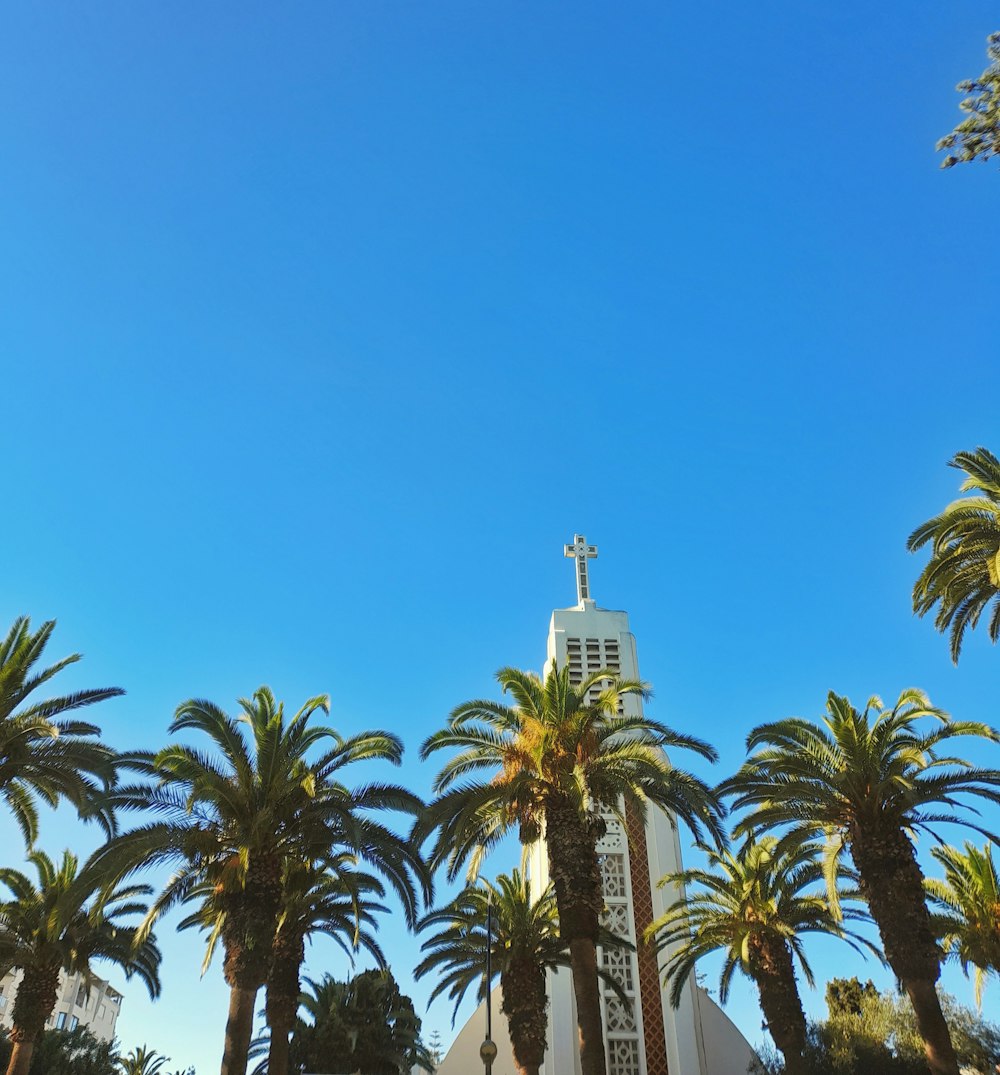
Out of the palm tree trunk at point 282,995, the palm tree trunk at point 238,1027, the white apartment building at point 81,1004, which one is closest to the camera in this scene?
the palm tree trunk at point 238,1027

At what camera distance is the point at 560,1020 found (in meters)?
37.9

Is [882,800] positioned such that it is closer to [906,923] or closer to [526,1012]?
→ [906,923]

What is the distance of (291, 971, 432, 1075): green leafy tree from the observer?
32188mm

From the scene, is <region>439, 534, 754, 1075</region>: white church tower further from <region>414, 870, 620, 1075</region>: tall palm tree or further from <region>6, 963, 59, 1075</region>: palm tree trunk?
<region>6, 963, 59, 1075</region>: palm tree trunk

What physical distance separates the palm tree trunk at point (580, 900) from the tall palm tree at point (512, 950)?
5.51m

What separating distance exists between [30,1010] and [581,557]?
33.3 m

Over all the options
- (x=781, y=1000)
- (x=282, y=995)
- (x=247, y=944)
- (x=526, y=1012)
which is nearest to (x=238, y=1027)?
(x=247, y=944)

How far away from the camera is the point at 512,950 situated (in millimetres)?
27297

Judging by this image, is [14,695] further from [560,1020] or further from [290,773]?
[560,1020]

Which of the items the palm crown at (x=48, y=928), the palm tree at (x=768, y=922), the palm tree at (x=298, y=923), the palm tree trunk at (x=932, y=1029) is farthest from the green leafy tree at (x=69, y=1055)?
the palm tree trunk at (x=932, y=1029)

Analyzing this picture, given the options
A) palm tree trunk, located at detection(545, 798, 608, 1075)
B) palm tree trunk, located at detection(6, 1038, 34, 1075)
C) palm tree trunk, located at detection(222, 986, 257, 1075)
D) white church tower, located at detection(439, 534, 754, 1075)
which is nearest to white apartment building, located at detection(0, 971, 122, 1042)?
white church tower, located at detection(439, 534, 754, 1075)

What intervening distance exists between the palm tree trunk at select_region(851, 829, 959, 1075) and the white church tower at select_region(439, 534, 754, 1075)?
1343 cm

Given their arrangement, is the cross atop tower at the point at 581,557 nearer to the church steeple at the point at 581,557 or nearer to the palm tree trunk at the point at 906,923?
the church steeple at the point at 581,557

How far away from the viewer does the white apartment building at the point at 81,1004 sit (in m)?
64.0
